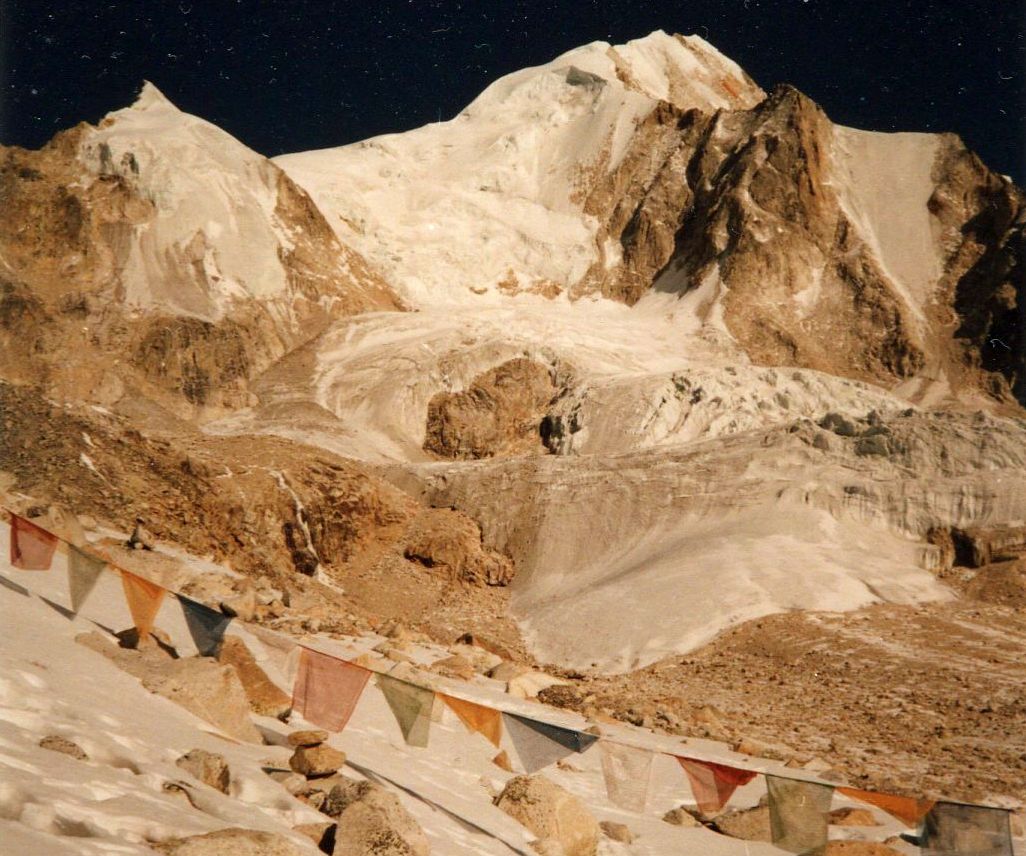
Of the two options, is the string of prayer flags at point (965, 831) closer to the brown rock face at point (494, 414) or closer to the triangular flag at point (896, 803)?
the triangular flag at point (896, 803)

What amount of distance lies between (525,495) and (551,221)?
142 feet

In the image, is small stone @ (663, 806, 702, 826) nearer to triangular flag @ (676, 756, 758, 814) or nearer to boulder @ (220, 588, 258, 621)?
triangular flag @ (676, 756, 758, 814)

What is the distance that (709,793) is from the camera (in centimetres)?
827

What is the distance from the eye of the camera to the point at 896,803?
24.0 ft

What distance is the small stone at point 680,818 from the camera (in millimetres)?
8797

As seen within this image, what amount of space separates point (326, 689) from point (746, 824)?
147 inches

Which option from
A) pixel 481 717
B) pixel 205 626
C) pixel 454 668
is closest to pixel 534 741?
pixel 481 717

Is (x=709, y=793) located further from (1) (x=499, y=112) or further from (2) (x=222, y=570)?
(1) (x=499, y=112)

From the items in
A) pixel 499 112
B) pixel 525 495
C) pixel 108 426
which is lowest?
pixel 525 495

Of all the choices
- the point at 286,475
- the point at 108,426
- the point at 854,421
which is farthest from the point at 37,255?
the point at 854,421

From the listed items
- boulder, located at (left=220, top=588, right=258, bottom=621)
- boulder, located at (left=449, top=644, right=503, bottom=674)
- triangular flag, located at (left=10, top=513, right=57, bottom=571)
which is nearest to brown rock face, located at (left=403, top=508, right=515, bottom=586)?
boulder, located at (left=449, top=644, right=503, bottom=674)

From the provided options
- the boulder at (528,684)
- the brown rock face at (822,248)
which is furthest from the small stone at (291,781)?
the brown rock face at (822,248)

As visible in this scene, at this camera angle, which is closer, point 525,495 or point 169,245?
point 525,495

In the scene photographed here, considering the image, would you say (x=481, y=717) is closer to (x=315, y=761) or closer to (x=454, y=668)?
(x=315, y=761)
